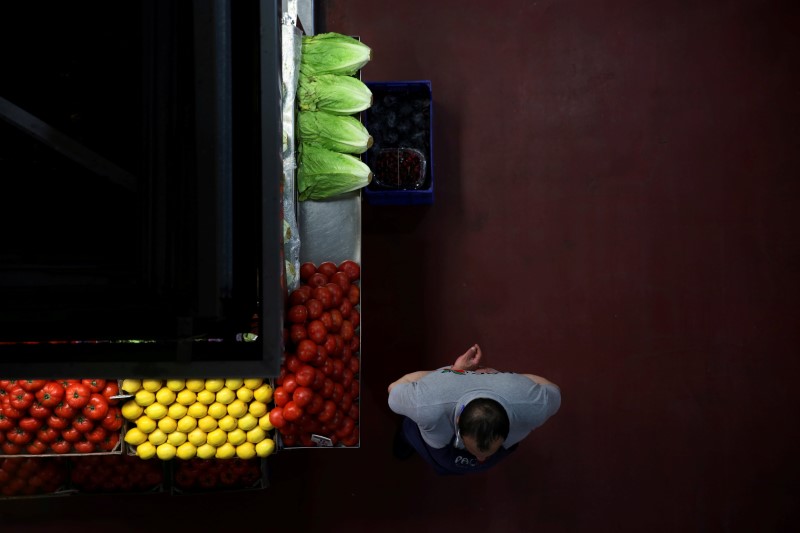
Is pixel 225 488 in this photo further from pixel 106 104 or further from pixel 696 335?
pixel 696 335

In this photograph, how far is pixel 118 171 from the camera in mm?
2098

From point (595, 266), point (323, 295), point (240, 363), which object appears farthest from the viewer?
point (595, 266)

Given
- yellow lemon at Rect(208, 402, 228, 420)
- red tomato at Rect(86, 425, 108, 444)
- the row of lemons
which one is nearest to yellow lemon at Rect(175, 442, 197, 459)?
the row of lemons

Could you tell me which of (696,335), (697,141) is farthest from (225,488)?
(697,141)

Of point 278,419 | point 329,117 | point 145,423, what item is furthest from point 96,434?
point 329,117

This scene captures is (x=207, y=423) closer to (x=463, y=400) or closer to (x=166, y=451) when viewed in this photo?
(x=166, y=451)

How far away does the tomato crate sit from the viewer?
11.5 feet

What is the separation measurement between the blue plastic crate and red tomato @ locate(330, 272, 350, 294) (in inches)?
27.7

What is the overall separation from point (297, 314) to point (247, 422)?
0.65 meters

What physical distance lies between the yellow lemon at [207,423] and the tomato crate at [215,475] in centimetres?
47

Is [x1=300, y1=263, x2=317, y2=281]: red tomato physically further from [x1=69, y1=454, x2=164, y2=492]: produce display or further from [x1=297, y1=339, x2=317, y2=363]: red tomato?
[x1=69, y1=454, x2=164, y2=492]: produce display

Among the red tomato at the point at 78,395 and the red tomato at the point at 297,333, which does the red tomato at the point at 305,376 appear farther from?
the red tomato at the point at 78,395

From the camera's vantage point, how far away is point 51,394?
10.1 feet

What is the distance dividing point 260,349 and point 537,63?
326 centimetres
